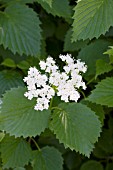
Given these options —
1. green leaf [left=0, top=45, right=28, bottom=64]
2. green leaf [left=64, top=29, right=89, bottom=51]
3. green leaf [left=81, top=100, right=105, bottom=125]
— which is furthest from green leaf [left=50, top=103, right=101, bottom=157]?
green leaf [left=0, top=45, right=28, bottom=64]

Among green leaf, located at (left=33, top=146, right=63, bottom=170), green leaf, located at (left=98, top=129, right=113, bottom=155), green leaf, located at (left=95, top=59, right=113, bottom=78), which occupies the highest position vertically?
green leaf, located at (left=95, top=59, right=113, bottom=78)

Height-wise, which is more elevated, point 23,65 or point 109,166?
point 23,65

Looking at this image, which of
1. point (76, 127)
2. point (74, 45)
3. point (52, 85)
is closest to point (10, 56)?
point (74, 45)

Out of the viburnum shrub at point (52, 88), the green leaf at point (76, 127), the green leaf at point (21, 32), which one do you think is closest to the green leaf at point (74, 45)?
the viburnum shrub at point (52, 88)

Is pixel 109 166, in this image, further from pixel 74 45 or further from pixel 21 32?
pixel 21 32

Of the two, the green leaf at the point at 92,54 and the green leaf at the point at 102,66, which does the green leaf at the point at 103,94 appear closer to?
the green leaf at the point at 102,66

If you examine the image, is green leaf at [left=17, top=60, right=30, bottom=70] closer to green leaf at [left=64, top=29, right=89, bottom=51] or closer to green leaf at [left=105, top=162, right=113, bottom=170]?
green leaf at [left=64, top=29, right=89, bottom=51]
